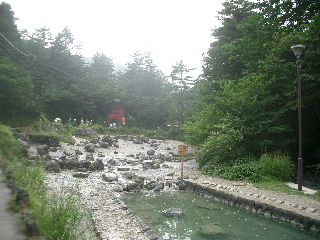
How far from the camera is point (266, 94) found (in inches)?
515

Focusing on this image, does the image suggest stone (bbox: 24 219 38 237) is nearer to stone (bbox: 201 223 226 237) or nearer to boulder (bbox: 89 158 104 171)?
stone (bbox: 201 223 226 237)

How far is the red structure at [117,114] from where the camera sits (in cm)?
3872

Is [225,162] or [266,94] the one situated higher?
[266,94]

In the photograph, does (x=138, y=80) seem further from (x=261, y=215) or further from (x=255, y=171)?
(x=261, y=215)

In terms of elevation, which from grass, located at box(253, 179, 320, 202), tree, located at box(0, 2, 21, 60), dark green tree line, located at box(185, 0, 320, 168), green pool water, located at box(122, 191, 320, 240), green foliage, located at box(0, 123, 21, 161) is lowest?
green pool water, located at box(122, 191, 320, 240)

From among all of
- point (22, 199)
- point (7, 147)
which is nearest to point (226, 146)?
point (22, 199)

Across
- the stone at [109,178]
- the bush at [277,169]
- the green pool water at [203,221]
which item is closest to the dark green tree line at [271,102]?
the bush at [277,169]

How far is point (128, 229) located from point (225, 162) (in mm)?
7590

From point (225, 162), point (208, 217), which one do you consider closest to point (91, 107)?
point (225, 162)

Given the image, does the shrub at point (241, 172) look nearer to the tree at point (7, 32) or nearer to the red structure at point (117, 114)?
the tree at point (7, 32)

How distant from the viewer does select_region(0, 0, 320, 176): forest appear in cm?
1202

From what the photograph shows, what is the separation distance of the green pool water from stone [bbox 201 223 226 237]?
0.16 feet

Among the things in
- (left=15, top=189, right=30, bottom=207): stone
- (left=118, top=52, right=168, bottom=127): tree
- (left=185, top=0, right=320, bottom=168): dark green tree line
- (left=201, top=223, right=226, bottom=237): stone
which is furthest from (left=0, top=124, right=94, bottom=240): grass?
(left=118, top=52, right=168, bottom=127): tree

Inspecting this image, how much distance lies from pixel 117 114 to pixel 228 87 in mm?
27398
